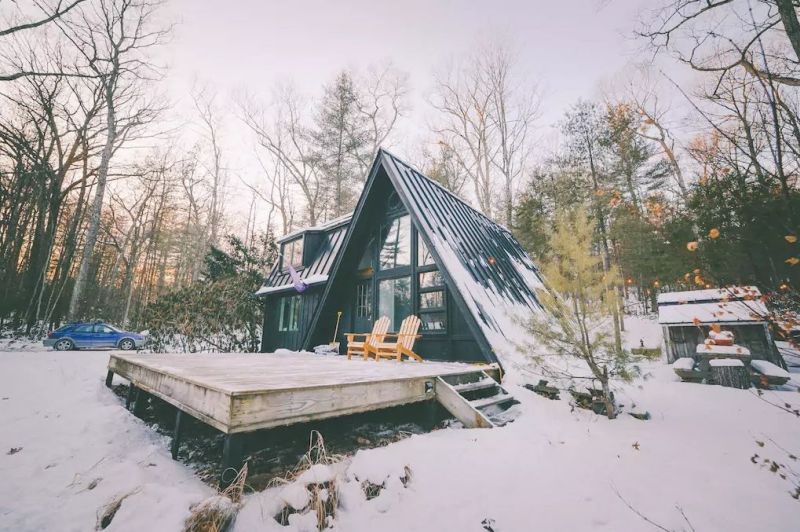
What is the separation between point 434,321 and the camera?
7395 millimetres

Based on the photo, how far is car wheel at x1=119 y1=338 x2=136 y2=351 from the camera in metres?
15.3

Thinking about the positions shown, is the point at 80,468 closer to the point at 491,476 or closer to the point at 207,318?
the point at 491,476

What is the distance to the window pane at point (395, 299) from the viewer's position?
8148 millimetres

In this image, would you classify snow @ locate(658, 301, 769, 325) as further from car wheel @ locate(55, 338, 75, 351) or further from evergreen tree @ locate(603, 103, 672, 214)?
car wheel @ locate(55, 338, 75, 351)

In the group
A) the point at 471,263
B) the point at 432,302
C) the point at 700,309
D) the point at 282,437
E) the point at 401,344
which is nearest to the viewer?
the point at 282,437

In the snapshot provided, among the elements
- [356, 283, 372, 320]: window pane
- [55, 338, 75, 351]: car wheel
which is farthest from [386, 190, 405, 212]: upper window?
[55, 338, 75, 351]: car wheel

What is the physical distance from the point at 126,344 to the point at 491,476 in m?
19.3

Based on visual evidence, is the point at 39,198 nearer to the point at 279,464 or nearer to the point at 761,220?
the point at 279,464

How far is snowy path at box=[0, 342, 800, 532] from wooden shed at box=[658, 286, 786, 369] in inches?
184

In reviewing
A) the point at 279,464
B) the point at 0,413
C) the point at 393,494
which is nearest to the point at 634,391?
the point at 393,494

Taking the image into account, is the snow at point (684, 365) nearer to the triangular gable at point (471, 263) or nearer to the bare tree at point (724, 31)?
the triangular gable at point (471, 263)

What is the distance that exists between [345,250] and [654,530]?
782cm

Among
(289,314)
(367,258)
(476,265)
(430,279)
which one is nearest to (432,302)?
(430,279)

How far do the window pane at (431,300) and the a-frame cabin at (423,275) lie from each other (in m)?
0.02
